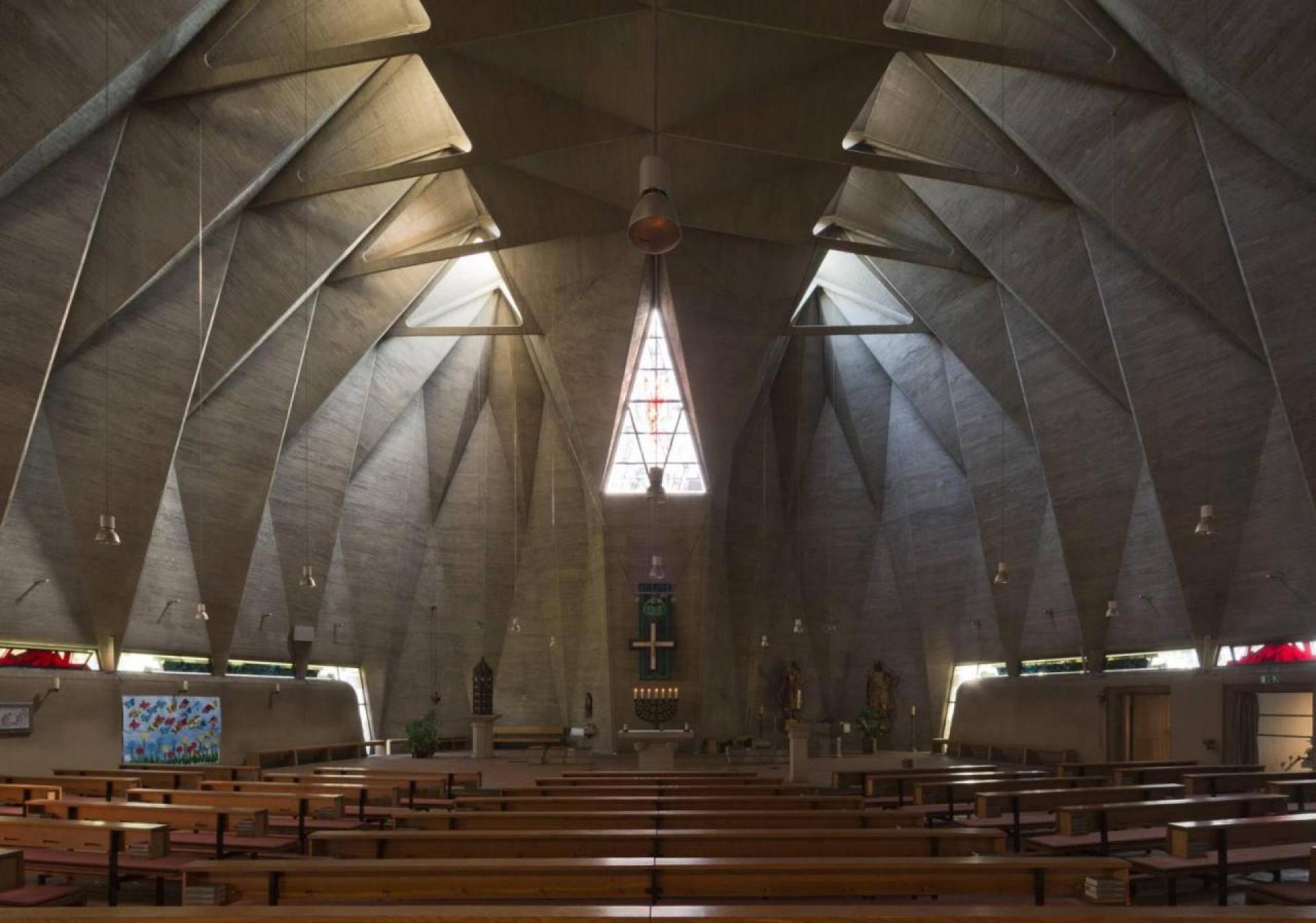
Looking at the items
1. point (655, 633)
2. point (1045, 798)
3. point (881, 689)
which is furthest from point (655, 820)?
point (881, 689)

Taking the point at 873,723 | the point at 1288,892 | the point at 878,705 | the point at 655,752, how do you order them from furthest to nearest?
1. the point at 878,705
2. the point at 873,723
3. the point at 655,752
4. the point at 1288,892

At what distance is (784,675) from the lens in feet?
83.1

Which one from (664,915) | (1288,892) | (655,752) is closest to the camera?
(664,915)

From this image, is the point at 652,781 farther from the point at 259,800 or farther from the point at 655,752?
the point at 655,752

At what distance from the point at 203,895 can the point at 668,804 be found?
4.50 metres

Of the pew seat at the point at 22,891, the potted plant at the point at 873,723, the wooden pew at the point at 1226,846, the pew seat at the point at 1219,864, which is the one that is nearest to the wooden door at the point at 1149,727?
the potted plant at the point at 873,723

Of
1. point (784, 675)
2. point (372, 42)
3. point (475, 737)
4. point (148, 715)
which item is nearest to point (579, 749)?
point (475, 737)

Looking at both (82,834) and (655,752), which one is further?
(655,752)

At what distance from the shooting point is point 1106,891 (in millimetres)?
4781

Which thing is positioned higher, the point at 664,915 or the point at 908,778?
the point at 664,915

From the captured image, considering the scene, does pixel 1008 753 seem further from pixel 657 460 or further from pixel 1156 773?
pixel 657 460

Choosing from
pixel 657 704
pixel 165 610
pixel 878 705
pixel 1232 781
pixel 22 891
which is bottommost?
pixel 878 705

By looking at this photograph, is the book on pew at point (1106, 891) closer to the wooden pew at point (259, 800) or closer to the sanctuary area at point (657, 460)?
the sanctuary area at point (657, 460)

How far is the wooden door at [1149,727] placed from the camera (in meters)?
19.7
